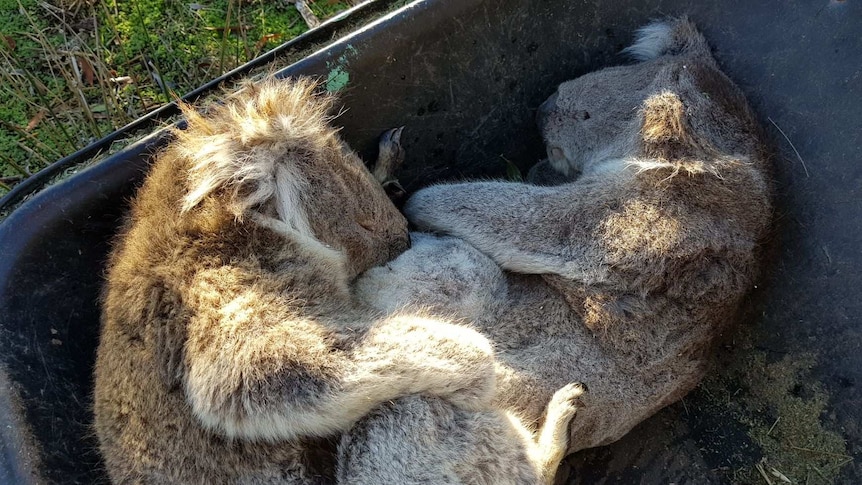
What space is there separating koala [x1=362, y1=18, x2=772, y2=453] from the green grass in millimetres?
2100

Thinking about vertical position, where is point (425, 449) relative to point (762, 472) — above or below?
above

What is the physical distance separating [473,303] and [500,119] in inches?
47.5

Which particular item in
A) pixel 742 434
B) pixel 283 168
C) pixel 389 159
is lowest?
pixel 742 434

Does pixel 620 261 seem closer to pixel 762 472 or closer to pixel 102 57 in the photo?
pixel 762 472

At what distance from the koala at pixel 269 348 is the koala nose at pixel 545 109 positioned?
129 centimetres

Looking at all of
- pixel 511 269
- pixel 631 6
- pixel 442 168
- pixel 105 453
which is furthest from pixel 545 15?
pixel 105 453

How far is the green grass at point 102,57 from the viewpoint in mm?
4156

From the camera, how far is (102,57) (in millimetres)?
4367

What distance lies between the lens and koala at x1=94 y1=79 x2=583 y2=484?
244cm

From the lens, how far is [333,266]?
282cm

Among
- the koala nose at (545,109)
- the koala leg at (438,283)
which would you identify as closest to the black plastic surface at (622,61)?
the koala nose at (545,109)

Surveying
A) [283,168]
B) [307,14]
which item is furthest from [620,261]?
[307,14]

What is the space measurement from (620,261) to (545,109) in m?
1.03

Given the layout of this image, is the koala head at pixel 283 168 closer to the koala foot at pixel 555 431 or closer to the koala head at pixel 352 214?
the koala head at pixel 352 214
